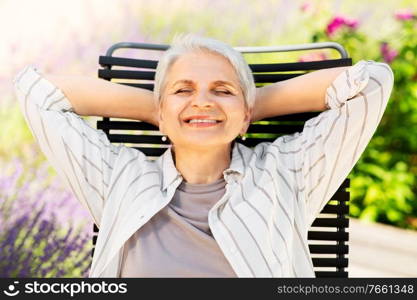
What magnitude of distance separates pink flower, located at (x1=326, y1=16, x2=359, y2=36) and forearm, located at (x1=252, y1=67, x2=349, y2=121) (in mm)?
2754

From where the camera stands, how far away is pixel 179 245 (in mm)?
2352

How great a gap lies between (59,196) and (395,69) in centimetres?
280

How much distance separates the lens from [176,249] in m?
2.34

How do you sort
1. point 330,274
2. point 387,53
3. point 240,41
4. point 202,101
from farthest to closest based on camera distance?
point 240,41 < point 387,53 < point 330,274 < point 202,101

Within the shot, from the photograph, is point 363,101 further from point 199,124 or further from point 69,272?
point 69,272

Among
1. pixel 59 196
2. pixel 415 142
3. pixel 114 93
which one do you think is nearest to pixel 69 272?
pixel 59 196

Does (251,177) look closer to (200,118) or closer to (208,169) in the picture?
(208,169)

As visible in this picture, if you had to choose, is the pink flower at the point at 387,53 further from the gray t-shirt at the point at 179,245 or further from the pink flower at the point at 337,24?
the gray t-shirt at the point at 179,245

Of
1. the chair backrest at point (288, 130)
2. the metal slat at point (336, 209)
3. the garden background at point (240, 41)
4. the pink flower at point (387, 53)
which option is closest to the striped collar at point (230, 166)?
the chair backrest at point (288, 130)

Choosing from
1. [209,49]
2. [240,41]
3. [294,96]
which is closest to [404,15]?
[240,41]

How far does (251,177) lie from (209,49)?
0.45 m

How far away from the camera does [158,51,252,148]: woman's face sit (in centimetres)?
235

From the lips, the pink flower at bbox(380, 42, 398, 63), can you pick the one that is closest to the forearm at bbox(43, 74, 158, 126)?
the lips

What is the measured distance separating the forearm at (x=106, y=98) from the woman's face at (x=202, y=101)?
245mm
